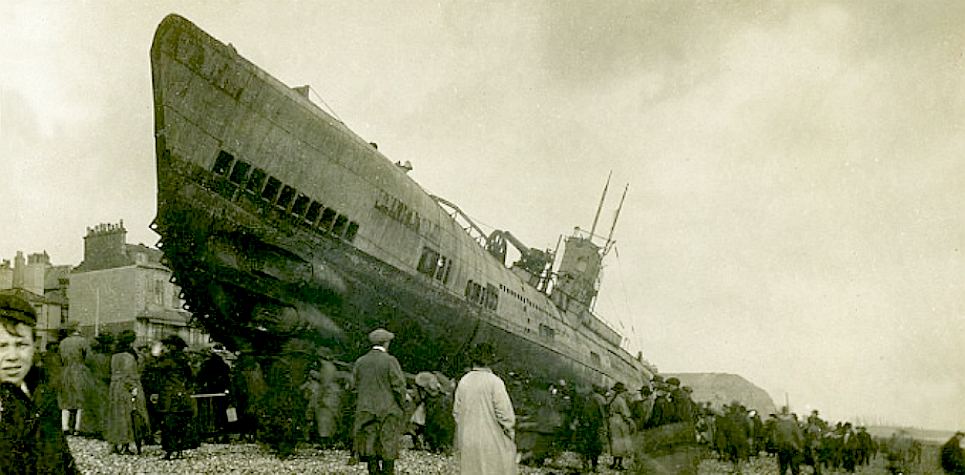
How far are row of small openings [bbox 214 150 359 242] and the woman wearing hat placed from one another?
20.8ft

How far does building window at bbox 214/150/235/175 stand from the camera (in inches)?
532

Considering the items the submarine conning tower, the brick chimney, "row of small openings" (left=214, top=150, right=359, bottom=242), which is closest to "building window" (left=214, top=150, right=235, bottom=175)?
"row of small openings" (left=214, top=150, right=359, bottom=242)

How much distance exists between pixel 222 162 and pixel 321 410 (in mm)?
4703

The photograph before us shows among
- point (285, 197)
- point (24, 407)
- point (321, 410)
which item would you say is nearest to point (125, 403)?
point (321, 410)

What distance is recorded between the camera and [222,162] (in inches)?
534

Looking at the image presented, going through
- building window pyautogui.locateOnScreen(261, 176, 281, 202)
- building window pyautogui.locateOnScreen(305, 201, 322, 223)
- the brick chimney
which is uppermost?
the brick chimney

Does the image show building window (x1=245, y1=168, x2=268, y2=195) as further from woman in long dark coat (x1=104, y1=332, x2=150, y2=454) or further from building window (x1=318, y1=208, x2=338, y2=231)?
woman in long dark coat (x1=104, y1=332, x2=150, y2=454)

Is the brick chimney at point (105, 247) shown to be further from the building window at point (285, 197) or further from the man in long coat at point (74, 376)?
the building window at point (285, 197)

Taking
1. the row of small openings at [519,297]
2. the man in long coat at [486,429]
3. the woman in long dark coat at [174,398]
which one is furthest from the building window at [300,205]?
the row of small openings at [519,297]

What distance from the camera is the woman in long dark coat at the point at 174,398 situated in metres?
11.5

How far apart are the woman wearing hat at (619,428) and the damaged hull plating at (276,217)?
4763 mm

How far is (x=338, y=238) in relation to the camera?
1523 centimetres

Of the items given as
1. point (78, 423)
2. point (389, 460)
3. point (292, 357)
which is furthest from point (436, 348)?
point (389, 460)

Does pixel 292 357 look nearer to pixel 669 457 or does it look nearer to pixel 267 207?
pixel 267 207
